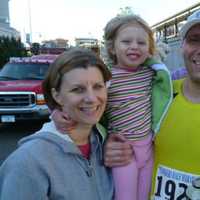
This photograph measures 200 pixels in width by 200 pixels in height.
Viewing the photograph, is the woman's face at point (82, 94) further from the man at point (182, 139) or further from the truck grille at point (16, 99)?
the truck grille at point (16, 99)

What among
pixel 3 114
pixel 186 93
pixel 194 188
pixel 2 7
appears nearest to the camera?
pixel 194 188

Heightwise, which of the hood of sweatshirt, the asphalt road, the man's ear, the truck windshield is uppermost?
the man's ear

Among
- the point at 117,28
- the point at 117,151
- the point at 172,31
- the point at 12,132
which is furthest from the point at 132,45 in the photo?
the point at 172,31

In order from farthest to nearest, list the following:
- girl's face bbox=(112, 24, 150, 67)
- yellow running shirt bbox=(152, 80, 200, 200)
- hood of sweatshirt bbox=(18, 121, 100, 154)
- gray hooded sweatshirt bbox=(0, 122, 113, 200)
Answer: girl's face bbox=(112, 24, 150, 67)
yellow running shirt bbox=(152, 80, 200, 200)
hood of sweatshirt bbox=(18, 121, 100, 154)
gray hooded sweatshirt bbox=(0, 122, 113, 200)

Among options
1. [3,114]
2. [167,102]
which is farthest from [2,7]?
[167,102]

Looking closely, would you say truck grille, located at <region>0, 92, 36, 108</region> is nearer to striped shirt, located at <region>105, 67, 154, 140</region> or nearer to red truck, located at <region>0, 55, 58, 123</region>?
red truck, located at <region>0, 55, 58, 123</region>

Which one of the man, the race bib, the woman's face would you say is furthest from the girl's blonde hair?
the race bib

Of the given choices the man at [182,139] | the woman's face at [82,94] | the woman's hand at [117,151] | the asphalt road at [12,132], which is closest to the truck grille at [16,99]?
the asphalt road at [12,132]

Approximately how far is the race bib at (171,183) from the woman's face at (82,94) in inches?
18.2

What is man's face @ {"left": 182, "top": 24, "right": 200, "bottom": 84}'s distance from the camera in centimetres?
226

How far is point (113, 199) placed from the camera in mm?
2324

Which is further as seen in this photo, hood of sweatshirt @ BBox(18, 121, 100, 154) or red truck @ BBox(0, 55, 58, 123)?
red truck @ BBox(0, 55, 58, 123)

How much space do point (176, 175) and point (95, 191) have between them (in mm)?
408

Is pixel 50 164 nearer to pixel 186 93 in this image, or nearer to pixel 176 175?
pixel 176 175
